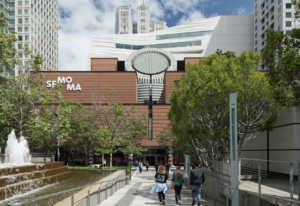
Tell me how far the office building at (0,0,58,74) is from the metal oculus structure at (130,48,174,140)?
27.3m

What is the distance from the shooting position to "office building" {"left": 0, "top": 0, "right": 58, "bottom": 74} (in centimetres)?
7962

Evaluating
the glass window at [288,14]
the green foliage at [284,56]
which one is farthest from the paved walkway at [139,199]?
the glass window at [288,14]

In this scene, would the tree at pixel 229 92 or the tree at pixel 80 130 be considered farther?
the tree at pixel 80 130

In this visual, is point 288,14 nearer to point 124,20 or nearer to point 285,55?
point 285,55

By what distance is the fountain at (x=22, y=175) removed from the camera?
1142 cm

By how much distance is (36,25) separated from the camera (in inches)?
3393

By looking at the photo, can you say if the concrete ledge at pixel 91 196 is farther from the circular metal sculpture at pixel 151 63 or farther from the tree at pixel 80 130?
the circular metal sculpture at pixel 151 63

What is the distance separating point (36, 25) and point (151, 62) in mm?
41751

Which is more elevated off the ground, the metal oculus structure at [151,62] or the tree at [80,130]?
the metal oculus structure at [151,62]

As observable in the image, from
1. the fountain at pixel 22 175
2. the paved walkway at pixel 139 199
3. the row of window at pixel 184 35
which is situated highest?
the row of window at pixel 184 35

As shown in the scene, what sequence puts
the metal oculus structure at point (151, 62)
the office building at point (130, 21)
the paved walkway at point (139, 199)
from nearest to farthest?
the paved walkway at point (139, 199) < the metal oculus structure at point (151, 62) < the office building at point (130, 21)

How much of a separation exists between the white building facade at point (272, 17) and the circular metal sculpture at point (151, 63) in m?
22.6

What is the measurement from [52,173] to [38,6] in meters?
85.4

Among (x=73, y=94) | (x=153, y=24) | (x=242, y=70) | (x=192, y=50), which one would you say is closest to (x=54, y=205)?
(x=242, y=70)
